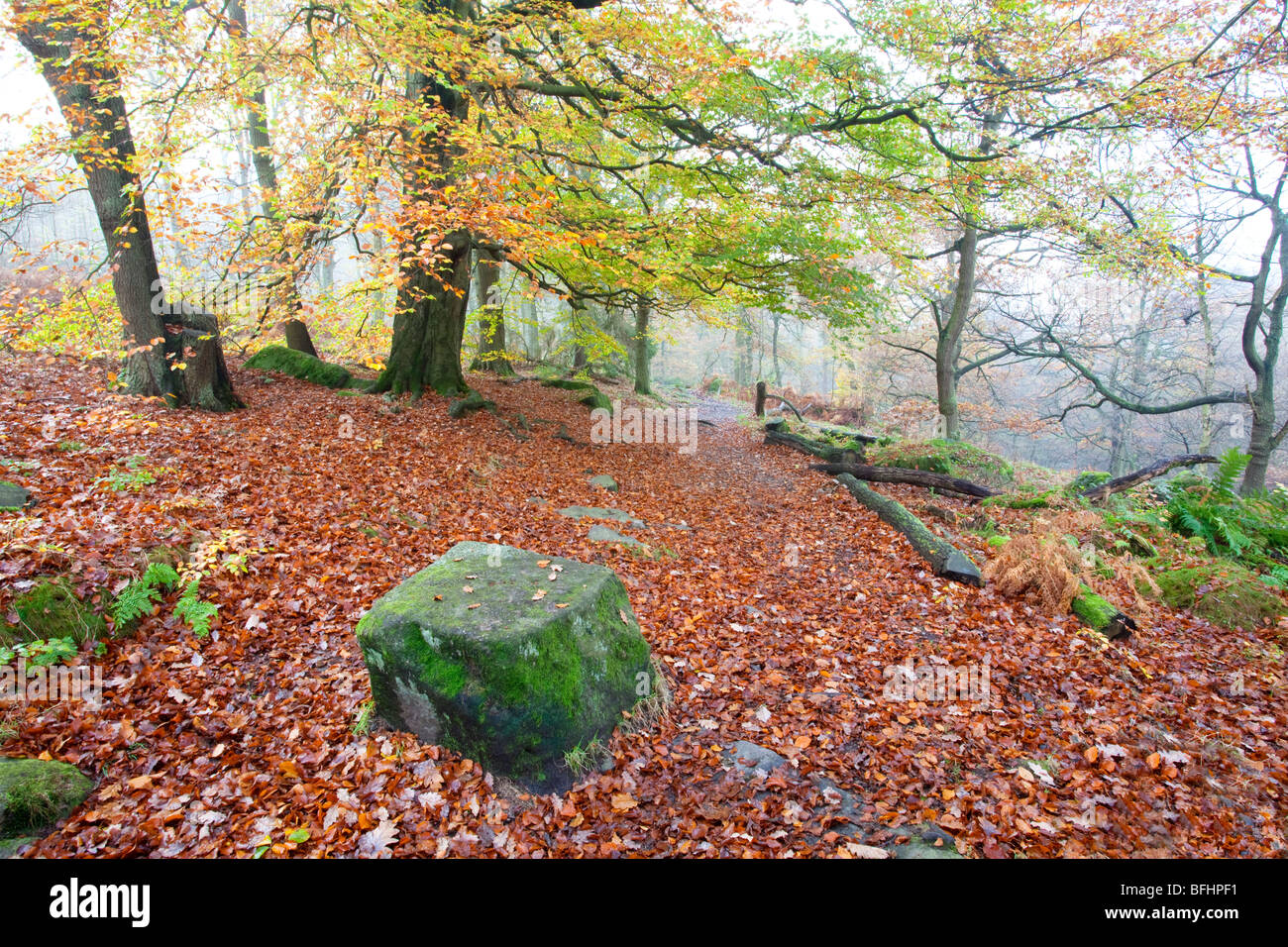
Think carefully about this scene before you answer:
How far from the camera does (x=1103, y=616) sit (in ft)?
18.7

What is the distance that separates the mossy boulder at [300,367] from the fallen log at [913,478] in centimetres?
1036

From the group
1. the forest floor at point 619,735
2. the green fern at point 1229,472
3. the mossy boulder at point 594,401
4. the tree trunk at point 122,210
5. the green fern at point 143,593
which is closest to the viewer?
the forest floor at point 619,735

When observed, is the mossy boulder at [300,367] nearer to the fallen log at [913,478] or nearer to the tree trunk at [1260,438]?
the fallen log at [913,478]

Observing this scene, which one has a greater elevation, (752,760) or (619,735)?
(619,735)

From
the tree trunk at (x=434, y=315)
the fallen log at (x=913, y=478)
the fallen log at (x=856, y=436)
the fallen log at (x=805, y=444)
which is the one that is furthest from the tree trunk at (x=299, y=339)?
the fallen log at (x=856, y=436)

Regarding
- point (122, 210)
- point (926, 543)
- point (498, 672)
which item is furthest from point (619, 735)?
point (122, 210)

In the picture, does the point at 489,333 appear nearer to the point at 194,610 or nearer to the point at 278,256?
the point at 278,256

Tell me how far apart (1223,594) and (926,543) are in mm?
2932

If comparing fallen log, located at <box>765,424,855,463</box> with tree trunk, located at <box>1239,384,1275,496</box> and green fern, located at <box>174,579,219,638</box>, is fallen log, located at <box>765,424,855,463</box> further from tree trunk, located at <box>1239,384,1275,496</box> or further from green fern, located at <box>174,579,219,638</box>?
green fern, located at <box>174,579,219,638</box>

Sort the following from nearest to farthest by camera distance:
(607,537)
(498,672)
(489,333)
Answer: (498,672)
(607,537)
(489,333)

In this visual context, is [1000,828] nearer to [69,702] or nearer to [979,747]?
[979,747]

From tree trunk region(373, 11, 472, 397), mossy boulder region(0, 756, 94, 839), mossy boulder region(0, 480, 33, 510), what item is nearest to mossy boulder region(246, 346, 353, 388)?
tree trunk region(373, 11, 472, 397)

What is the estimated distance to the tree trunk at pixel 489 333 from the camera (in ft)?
51.9
